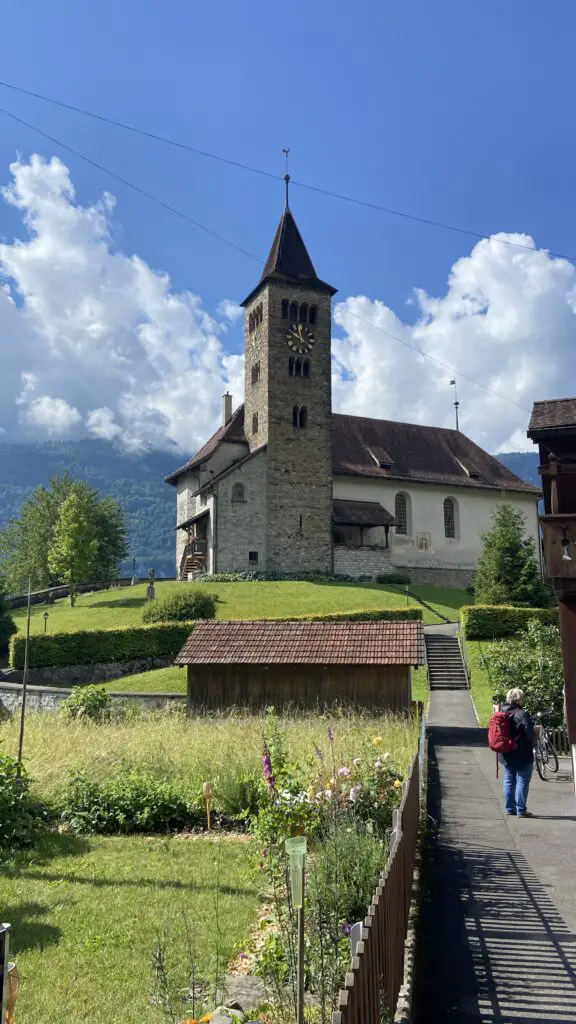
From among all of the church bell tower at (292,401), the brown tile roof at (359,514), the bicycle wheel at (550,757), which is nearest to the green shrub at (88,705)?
the bicycle wheel at (550,757)

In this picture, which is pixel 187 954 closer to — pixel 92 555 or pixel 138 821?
pixel 138 821

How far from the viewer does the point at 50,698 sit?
87.2ft

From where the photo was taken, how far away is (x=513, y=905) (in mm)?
7418

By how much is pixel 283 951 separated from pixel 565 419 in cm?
1322

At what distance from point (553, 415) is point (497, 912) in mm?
11825

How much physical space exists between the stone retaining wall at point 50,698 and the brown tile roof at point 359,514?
2800cm

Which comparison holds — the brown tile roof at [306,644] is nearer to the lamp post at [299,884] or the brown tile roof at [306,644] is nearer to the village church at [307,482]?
the lamp post at [299,884]

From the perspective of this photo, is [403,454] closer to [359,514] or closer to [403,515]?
[403,515]

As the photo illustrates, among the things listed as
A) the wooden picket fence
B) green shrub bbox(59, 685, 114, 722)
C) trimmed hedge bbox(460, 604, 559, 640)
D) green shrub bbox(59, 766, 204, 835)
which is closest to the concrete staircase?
trimmed hedge bbox(460, 604, 559, 640)

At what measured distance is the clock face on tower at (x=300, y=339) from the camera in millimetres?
54438

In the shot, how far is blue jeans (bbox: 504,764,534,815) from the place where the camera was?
11078mm

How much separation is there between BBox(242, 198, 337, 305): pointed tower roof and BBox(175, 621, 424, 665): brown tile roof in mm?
36873

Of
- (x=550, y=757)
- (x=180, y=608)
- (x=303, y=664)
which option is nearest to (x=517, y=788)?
(x=550, y=757)

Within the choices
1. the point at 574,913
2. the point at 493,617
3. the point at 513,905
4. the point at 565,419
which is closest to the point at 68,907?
the point at 513,905
